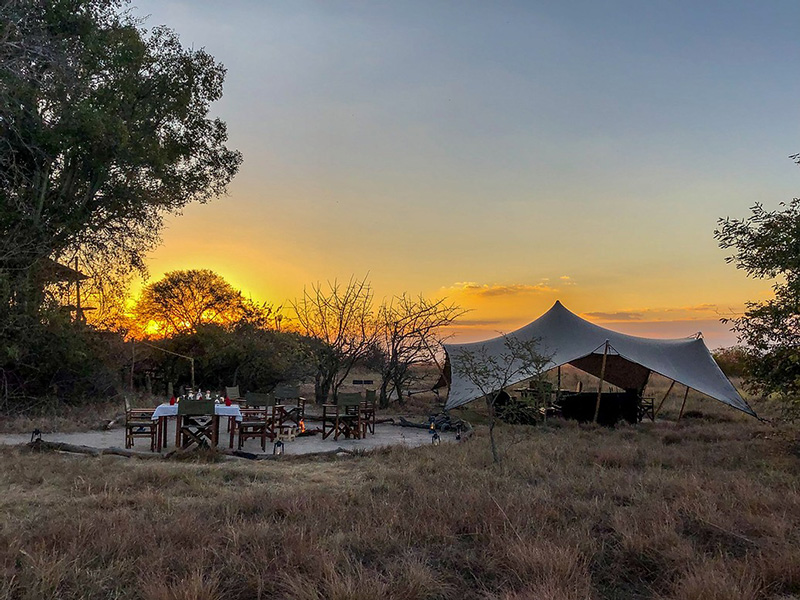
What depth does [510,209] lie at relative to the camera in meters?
11.0

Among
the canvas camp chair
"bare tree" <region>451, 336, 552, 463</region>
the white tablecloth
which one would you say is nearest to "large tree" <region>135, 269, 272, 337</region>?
the canvas camp chair

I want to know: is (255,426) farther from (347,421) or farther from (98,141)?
(98,141)

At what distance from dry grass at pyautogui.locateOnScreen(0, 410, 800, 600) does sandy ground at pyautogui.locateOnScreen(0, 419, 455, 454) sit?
1644 millimetres

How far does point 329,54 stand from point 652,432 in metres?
9.07

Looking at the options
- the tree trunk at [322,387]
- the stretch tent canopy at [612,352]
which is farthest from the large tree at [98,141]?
the stretch tent canopy at [612,352]

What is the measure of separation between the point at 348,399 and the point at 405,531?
468cm

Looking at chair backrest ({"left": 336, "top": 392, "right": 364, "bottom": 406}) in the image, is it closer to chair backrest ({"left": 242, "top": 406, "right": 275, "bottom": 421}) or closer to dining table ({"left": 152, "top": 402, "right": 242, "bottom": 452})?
chair backrest ({"left": 242, "top": 406, "right": 275, "bottom": 421})

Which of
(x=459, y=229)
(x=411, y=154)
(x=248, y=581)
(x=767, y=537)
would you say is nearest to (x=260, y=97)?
(x=411, y=154)

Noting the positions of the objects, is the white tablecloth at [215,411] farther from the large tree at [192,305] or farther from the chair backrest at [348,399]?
the large tree at [192,305]

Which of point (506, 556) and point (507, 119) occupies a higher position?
point (507, 119)

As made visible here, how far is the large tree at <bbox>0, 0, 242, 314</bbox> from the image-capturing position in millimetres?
9391

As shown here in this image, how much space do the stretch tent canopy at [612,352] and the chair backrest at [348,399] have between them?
86.1 inches

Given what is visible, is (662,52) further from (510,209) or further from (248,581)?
(248,581)

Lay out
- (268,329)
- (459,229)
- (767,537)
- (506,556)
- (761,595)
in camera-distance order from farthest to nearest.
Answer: (268,329)
(459,229)
(767,537)
(506,556)
(761,595)
